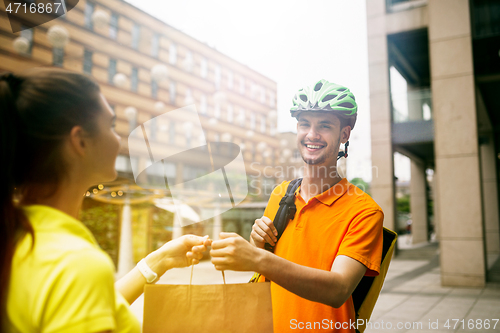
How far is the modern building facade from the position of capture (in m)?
6.96

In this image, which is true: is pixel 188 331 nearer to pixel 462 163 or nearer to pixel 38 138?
pixel 38 138

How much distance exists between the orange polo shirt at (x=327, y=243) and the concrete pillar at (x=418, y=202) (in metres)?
14.8

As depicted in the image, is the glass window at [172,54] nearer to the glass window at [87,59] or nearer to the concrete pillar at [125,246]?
the glass window at [87,59]

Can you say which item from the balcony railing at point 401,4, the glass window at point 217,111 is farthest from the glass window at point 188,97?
the balcony railing at point 401,4

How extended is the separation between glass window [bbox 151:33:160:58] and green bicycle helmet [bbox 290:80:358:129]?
6548 mm

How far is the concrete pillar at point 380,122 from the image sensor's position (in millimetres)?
7848

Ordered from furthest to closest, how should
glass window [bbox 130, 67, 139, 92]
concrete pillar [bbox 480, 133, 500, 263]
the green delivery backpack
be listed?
concrete pillar [bbox 480, 133, 500, 263], glass window [bbox 130, 67, 139, 92], the green delivery backpack

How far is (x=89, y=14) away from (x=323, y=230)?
22.5 ft

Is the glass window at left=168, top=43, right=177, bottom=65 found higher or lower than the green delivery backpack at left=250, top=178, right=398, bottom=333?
higher

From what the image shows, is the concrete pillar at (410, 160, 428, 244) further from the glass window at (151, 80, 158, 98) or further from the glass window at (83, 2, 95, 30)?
the glass window at (83, 2, 95, 30)

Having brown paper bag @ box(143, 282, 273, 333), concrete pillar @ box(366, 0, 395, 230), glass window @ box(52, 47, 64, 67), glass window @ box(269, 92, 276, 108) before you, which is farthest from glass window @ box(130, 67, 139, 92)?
brown paper bag @ box(143, 282, 273, 333)

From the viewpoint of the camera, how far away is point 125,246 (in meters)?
8.05

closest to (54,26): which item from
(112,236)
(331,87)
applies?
(112,236)

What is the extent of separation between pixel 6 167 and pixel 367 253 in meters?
1.05
